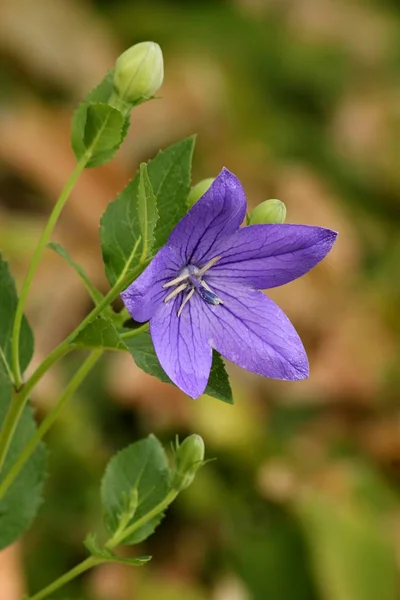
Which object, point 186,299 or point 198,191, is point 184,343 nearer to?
point 186,299

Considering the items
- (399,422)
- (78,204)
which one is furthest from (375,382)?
(78,204)

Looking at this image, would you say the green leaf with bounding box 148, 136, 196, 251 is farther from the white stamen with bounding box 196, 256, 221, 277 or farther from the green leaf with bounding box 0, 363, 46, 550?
the green leaf with bounding box 0, 363, 46, 550

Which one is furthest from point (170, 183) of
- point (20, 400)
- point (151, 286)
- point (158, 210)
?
point (20, 400)

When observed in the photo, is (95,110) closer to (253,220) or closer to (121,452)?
(253,220)

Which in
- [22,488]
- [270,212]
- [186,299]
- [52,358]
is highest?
[270,212]

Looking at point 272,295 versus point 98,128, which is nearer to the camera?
point 98,128

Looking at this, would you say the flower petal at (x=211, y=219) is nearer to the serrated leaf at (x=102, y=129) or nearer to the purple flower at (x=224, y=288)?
the purple flower at (x=224, y=288)
